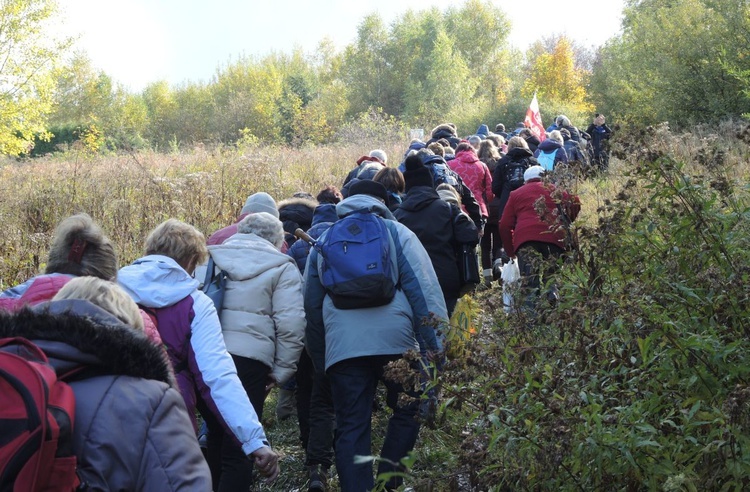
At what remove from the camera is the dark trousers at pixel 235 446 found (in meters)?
5.09

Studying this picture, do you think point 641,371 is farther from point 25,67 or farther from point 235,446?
point 25,67

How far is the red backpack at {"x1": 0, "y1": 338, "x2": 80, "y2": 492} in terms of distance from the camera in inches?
82.3

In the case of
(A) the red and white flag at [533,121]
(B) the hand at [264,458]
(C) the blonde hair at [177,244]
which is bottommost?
(A) the red and white flag at [533,121]

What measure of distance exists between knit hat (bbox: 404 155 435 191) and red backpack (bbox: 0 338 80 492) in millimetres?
5210

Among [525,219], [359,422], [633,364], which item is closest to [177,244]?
[359,422]

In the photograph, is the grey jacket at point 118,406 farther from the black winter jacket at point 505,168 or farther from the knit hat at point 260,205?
the black winter jacket at point 505,168

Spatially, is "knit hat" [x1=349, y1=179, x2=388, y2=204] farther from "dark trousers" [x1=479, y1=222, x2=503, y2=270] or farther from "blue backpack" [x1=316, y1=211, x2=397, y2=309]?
"dark trousers" [x1=479, y1=222, x2=503, y2=270]

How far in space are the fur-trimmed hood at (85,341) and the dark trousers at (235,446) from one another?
7.75 feet

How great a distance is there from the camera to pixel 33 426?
6.92 feet

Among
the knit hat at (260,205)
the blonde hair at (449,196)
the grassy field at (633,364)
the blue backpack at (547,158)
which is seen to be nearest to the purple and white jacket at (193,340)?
the grassy field at (633,364)

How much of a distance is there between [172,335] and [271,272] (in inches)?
46.6

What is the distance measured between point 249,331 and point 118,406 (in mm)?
2910

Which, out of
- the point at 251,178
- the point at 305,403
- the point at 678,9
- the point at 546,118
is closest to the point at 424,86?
the point at 546,118

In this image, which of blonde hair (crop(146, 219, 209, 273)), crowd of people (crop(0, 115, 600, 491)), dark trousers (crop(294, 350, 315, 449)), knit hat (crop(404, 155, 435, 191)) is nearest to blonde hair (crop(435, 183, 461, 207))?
crowd of people (crop(0, 115, 600, 491))
